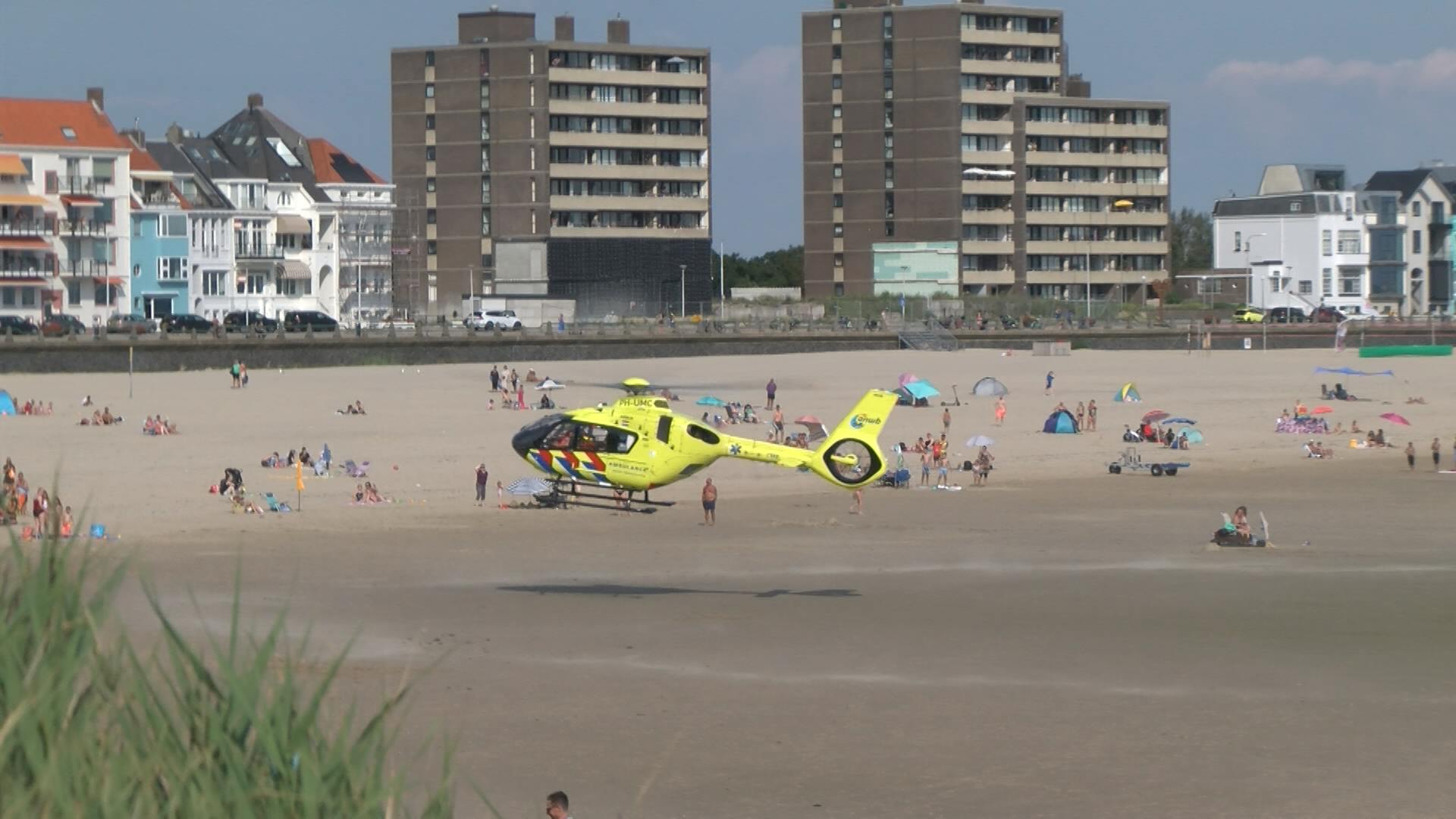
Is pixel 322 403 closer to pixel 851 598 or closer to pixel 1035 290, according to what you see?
pixel 851 598

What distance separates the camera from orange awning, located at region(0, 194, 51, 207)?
77750 millimetres

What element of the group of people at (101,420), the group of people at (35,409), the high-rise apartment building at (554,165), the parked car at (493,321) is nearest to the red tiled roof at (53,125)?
the parked car at (493,321)

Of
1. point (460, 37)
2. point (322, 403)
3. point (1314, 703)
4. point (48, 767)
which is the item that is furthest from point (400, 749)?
point (460, 37)

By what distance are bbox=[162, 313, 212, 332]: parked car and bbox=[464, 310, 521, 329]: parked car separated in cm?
1249

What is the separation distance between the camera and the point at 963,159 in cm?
11150

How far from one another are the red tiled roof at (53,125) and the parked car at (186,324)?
1152cm

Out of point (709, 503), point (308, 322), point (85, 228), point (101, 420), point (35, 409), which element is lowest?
point (709, 503)

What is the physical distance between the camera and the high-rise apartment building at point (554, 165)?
4161 inches

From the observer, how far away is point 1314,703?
17.2 metres

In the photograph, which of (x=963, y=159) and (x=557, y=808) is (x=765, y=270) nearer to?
(x=963, y=159)

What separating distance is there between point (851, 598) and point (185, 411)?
31.1 meters

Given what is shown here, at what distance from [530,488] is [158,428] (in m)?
14.6

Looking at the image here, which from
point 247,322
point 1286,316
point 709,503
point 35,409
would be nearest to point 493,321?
point 247,322

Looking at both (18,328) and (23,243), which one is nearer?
(18,328)
